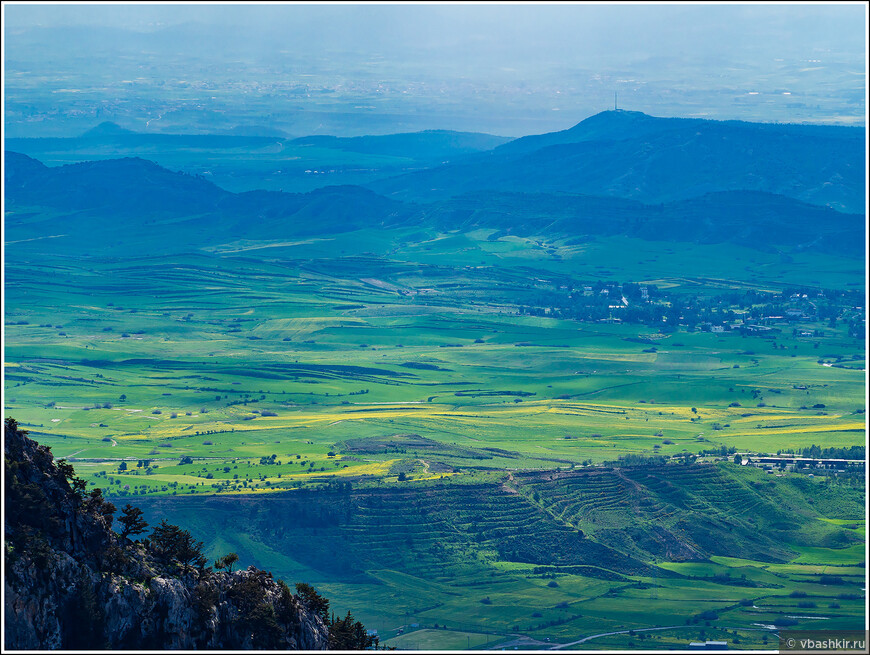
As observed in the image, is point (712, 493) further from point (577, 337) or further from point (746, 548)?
point (577, 337)

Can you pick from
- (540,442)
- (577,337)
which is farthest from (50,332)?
(540,442)

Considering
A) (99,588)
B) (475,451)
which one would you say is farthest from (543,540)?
(99,588)

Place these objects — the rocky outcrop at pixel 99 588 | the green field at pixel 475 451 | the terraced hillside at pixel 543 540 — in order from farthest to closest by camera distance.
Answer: the green field at pixel 475 451 → the terraced hillside at pixel 543 540 → the rocky outcrop at pixel 99 588

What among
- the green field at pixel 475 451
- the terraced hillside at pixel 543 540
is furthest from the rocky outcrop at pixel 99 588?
the terraced hillside at pixel 543 540

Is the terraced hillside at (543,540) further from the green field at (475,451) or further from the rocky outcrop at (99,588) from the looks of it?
the rocky outcrop at (99,588)

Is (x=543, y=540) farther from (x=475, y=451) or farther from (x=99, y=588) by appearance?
(x=99, y=588)
